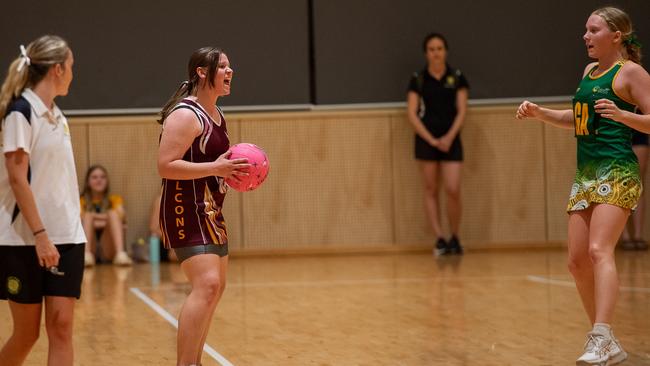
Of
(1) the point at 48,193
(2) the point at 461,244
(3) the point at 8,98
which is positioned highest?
(3) the point at 8,98

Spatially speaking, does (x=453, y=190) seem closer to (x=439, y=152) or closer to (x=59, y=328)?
(x=439, y=152)

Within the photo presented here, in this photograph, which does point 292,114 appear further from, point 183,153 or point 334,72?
point 183,153

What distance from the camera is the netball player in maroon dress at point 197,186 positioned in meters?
4.97

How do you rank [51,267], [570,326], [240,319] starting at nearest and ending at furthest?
[51,267] < [570,326] < [240,319]

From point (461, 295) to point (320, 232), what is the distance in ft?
13.9

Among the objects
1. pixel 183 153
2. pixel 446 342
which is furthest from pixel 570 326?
pixel 183 153

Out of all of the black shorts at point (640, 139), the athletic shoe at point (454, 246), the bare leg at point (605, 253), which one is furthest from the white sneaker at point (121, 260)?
the bare leg at point (605, 253)

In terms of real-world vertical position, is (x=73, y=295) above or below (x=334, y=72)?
below

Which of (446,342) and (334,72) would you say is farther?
(334,72)

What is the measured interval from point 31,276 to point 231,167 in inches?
42.2

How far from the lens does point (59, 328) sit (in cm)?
442

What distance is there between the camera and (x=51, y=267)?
4297mm

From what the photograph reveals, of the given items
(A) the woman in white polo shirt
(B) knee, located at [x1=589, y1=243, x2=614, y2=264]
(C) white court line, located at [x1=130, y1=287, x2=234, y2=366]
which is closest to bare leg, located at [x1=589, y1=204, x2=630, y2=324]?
(B) knee, located at [x1=589, y1=243, x2=614, y2=264]

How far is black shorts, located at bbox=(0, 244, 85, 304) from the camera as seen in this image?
4.38 meters
